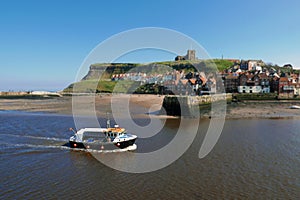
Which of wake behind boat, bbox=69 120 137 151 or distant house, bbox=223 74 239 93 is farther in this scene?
distant house, bbox=223 74 239 93

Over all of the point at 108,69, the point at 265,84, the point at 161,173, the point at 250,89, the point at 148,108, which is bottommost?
the point at 161,173

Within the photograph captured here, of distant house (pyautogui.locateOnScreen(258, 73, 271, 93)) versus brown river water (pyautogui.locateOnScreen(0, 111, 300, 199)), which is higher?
distant house (pyautogui.locateOnScreen(258, 73, 271, 93))

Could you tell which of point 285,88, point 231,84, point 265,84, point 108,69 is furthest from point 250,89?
point 108,69

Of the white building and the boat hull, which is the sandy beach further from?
the boat hull

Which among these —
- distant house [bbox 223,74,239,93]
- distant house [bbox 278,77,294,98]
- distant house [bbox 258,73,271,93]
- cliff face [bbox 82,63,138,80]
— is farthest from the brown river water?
cliff face [bbox 82,63,138,80]

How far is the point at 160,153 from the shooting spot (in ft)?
53.5

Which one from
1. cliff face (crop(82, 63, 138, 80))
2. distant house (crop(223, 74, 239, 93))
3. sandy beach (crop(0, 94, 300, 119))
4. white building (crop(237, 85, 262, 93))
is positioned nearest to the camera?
sandy beach (crop(0, 94, 300, 119))

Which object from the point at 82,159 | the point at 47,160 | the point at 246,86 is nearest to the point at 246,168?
the point at 82,159

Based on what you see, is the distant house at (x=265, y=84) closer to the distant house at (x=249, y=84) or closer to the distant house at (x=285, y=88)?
the distant house at (x=249, y=84)

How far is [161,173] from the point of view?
41.8 feet

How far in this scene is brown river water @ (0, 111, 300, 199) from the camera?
10484mm

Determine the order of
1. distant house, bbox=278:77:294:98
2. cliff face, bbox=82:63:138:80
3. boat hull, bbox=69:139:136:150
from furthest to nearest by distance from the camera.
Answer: cliff face, bbox=82:63:138:80 < distant house, bbox=278:77:294:98 < boat hull, bbox=69:139:136:150

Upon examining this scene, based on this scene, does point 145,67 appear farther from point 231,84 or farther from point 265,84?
point 265,84

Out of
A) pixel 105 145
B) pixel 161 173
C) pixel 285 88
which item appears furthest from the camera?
pixel 285 88
